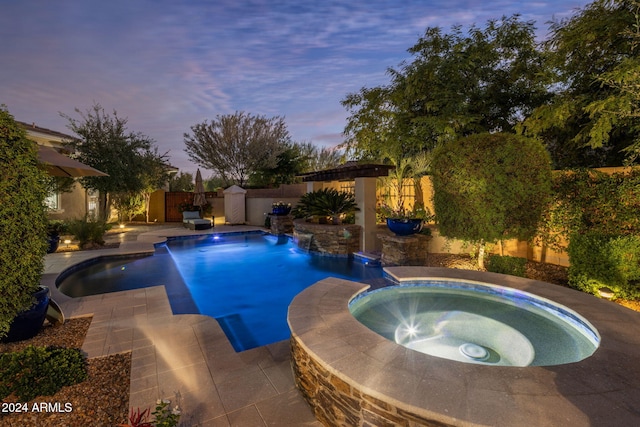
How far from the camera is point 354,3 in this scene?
895 cm

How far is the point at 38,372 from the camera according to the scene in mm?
2748

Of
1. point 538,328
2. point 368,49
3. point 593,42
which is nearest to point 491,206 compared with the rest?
point 538,328

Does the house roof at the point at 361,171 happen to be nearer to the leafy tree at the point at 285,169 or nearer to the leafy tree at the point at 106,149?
the leafy tree at the point at 106,149

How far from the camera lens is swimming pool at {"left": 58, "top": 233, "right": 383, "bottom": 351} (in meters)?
5.18

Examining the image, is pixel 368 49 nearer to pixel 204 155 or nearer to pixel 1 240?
pixel 1 240

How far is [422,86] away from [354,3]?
3977mm

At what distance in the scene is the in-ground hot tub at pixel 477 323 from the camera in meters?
3.44

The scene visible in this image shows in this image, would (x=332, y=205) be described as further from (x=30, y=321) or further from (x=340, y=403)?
(x=340, y=403)

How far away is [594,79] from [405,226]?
5973 mm

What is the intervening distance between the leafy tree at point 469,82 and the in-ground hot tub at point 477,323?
742 centimetres

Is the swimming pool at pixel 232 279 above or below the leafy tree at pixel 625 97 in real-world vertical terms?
below

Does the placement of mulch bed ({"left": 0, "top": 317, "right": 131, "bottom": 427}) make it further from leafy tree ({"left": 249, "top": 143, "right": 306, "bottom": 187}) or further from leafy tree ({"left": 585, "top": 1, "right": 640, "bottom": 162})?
leafy tree ({"left": 249, "top": 143, "right": 306, "bottom": 187})

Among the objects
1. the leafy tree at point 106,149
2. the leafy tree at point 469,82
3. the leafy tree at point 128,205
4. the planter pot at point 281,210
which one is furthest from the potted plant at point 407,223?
the leafy tree at point 128,205

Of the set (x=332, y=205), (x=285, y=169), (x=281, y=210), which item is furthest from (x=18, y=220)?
(x=285, y=169)
